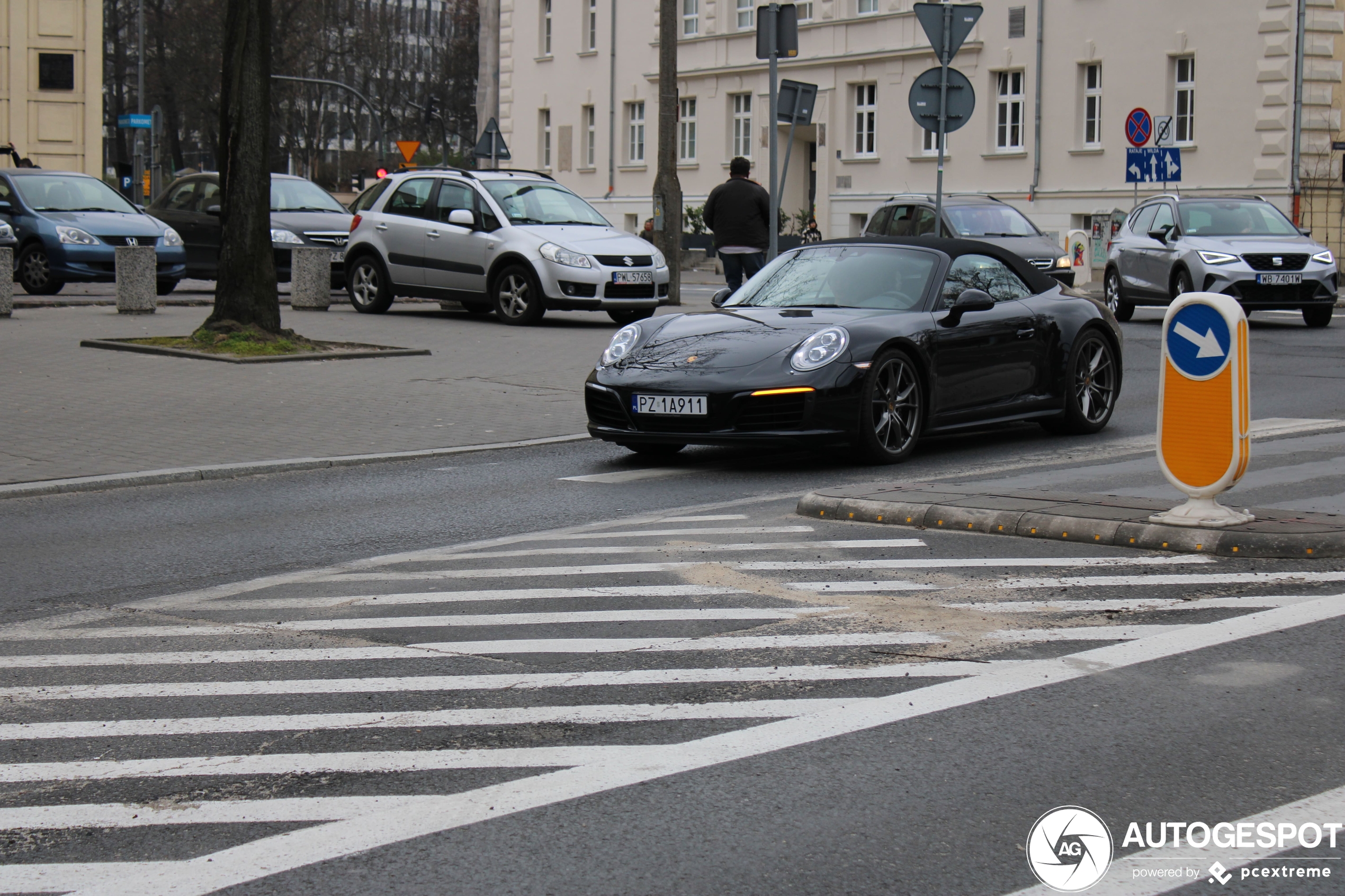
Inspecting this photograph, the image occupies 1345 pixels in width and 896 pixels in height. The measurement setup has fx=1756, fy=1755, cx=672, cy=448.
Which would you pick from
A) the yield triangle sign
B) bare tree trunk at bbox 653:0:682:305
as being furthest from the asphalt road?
the yield triangle sign

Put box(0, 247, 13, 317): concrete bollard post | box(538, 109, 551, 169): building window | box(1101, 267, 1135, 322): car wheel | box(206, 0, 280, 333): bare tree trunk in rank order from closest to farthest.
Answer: box(206, 0, 280, 333): bare tree trunk, box(0, 247, 13, 317): concrete bollard post, box(1101, 267, 1135, 322): car wheel, box(538, 109, 551, 169): building window

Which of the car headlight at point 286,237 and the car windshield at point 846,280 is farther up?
the car headlight at point 286,237

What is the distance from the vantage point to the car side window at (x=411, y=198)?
883 inches

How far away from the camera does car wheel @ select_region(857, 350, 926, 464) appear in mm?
10203

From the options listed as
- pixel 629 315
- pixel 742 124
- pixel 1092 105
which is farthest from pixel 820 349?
pixel 742 124

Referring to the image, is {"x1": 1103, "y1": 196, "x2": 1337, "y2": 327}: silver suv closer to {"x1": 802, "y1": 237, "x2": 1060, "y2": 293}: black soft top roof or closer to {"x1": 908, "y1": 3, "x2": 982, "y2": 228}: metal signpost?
{"x1": 908, "y1": 3, "x2": 982, "y2": 228}: metal signpost

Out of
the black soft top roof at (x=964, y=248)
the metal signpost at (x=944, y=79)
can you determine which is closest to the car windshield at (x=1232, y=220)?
the metal signpost at (x=944, y=79)

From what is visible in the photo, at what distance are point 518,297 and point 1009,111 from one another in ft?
75.8

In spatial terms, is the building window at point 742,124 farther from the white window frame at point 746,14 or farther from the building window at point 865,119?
the building window at point 865,119

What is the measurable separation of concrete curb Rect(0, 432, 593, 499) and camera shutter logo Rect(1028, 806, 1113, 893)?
273 inches

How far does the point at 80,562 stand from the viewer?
7.48 metres

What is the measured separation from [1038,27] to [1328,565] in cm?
3522

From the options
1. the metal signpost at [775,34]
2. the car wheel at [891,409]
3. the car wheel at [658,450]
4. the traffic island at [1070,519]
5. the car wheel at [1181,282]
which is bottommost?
the car wheel at [658,450]

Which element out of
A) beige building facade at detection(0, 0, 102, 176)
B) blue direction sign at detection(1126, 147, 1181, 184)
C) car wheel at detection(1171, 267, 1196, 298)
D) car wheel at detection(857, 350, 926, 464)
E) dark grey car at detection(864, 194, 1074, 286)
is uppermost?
beige building facade at detection(0, 0, 102, 176)
